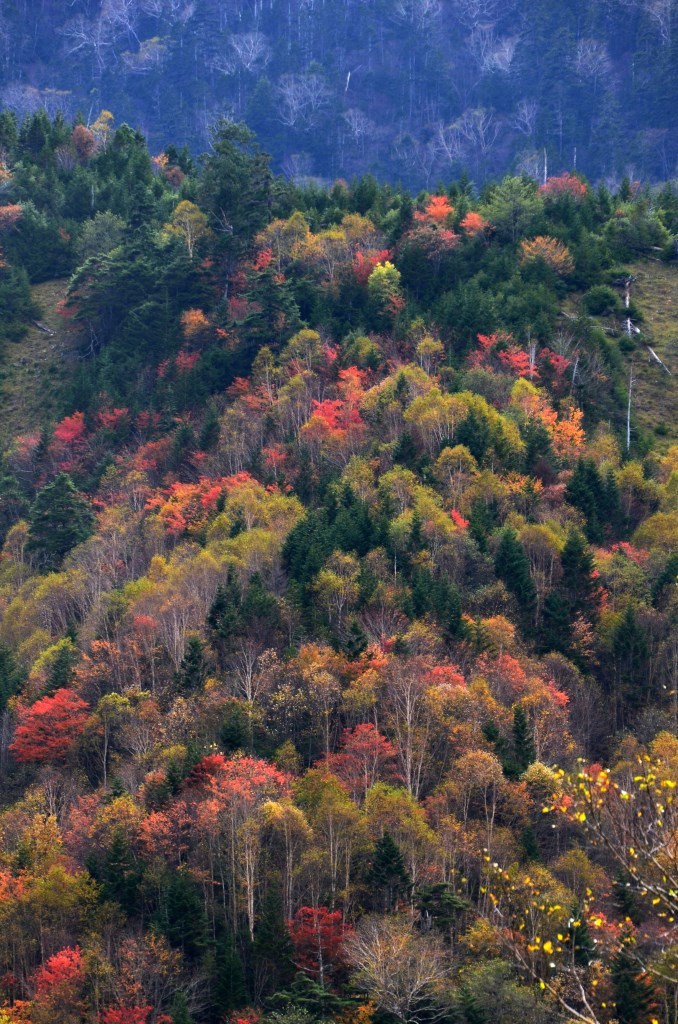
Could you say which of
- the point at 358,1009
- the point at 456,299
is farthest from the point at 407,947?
the point at 456,299

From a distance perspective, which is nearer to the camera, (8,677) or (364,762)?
(364,762)

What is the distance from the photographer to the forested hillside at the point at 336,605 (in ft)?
165

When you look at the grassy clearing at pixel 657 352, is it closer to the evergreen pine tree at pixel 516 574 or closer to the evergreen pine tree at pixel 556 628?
the evergreen pine tree at pixel 516 574

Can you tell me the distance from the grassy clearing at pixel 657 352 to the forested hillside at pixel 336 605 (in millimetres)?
361

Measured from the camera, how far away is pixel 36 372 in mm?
110000

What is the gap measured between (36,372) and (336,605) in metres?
49.3

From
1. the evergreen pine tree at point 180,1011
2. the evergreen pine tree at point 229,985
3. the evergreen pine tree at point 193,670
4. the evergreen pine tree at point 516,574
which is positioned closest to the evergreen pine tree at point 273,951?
the evergreen pine tree at point 229,985

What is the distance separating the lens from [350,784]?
193ft

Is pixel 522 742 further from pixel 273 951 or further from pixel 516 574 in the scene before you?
pixel 273 951

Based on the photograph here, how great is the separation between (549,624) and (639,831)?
50.7 metres

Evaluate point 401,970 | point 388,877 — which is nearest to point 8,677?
point 388,877

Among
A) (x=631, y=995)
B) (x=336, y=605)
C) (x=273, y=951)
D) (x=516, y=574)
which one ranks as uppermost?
(x=516, y=574)

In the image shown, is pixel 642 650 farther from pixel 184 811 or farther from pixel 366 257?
pixel 366 257

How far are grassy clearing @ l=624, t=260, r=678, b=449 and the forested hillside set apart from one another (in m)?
0.36
